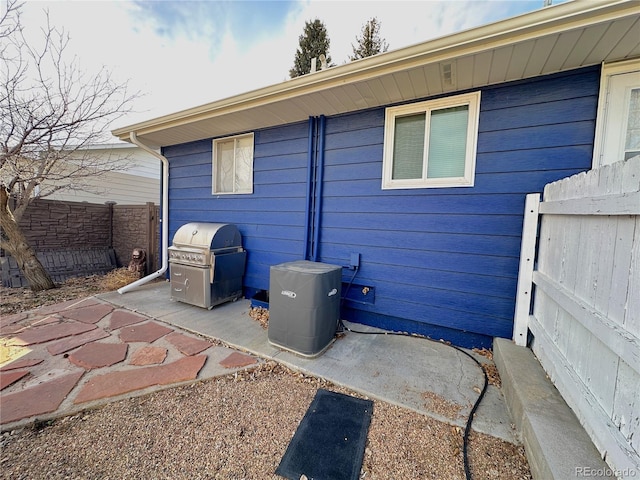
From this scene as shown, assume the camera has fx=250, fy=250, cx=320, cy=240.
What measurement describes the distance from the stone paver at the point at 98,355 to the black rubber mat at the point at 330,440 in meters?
1.84

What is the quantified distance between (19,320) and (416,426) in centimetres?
447

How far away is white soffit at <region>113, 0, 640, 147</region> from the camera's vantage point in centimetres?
170

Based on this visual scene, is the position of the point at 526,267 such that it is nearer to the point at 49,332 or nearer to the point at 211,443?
the point at 211,443

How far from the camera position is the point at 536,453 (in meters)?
1.22

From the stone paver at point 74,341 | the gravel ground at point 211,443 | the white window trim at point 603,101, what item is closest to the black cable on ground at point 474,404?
the gravel ground at point 211,443

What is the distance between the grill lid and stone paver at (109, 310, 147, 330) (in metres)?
1.05

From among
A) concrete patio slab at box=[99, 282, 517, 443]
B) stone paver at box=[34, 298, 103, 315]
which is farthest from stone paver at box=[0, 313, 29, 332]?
concrete patio slab at box=[99, 282, 517, 443]

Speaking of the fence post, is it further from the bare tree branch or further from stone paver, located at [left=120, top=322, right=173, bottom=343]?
the bare tree branch

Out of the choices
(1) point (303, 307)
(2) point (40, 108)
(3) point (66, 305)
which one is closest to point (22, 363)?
(3) point (66, 305)

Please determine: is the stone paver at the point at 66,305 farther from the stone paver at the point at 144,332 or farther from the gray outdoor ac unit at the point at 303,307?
the gray outdoor ac unit at the point at 303,307

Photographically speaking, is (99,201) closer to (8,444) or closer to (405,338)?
(8,444)

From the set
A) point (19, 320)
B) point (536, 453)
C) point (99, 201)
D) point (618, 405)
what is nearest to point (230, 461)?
point (536, 453)

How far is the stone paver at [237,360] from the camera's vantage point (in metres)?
2.25

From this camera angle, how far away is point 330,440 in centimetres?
151
